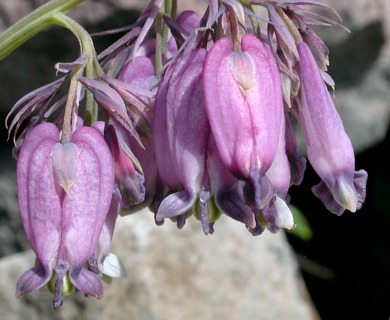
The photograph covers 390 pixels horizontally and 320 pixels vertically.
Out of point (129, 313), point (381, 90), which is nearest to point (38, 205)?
point (129, 313)

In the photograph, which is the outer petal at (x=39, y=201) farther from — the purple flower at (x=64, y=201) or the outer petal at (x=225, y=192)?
the outer petal at (x=225, y=192)

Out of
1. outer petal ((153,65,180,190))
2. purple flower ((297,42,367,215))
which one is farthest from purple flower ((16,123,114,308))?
purple flower ((297,42,367,215))

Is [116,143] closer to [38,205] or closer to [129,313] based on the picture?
[38,205]

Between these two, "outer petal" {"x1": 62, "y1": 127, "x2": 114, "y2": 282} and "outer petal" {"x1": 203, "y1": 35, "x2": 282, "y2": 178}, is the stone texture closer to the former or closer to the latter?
"outer petal" {"x1": 62, "y1": 127, "x2": 114, "y2": 282}

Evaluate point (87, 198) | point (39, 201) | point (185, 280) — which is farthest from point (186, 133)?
point (185, 280)

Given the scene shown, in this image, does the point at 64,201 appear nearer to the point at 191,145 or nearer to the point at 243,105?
the point at 191,145

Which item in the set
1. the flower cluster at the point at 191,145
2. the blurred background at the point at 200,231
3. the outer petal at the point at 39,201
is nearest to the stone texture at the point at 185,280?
the blurred background at the point at 200,231
